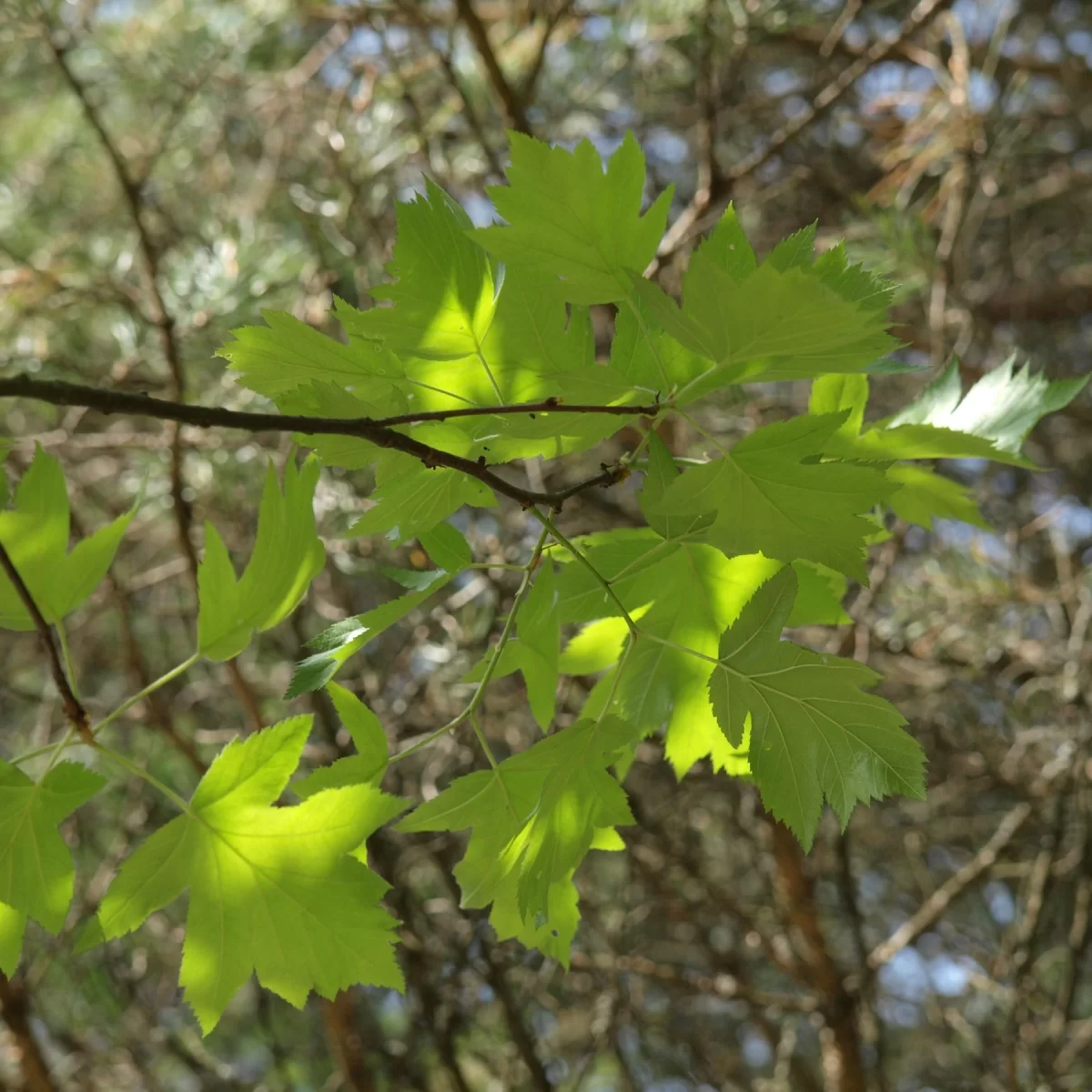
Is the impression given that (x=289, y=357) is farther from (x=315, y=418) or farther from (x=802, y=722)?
(x=802, y=722)

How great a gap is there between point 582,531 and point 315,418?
118cm

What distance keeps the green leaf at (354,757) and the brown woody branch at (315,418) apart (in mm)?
144

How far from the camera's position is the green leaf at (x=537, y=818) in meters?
0.53

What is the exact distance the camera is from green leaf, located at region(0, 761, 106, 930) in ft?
1.79

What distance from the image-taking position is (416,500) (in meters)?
0.56

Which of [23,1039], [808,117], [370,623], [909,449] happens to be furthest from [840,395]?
[23,1039]

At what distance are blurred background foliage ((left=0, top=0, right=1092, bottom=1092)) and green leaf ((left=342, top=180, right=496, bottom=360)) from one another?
0.68 ft

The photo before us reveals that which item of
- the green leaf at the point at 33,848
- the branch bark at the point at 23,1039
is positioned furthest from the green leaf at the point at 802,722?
the branch bark at the point at 23,1039

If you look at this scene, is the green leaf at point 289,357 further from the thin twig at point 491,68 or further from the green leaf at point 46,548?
the thin twig at point 491,68

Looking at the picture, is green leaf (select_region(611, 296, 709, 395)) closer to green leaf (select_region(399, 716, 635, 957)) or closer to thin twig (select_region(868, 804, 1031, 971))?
green leaf (select_region(399, 716, 635, 957))

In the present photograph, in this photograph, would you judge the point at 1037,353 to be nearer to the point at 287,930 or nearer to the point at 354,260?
the point at 354,260

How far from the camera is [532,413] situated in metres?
0.55

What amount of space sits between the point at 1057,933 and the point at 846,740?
1.92 m

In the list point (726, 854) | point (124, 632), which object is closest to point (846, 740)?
point (124, 632)
